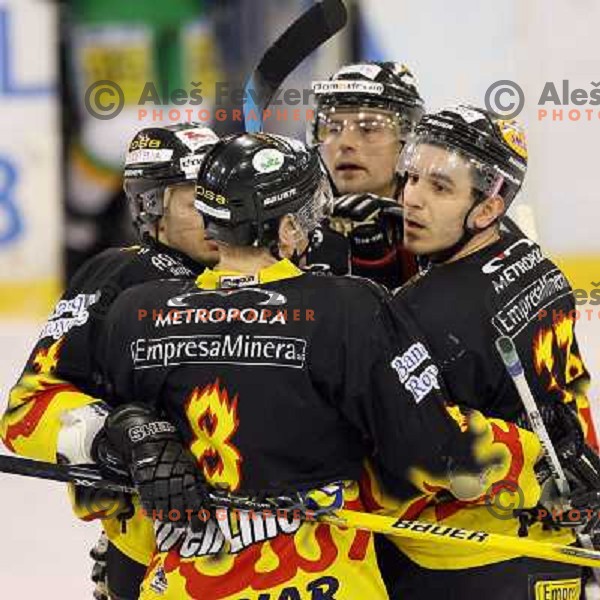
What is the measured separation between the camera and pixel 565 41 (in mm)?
6012

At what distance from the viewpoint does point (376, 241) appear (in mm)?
3154

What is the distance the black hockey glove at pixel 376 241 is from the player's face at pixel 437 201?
0.39 metres

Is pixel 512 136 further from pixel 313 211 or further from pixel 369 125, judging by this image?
pixel 369 125

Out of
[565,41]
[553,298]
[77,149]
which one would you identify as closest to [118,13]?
[77,149]

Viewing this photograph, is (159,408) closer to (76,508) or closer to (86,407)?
(86,407)

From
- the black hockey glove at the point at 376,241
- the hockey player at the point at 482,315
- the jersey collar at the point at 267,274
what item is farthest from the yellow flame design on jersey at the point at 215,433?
the black hockey glove at the point at 376,241

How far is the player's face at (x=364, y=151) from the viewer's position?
3338 millimetres

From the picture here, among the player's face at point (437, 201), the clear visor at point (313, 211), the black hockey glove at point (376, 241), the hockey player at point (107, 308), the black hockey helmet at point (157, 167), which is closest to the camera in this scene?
the clear visor at point (313, 211)

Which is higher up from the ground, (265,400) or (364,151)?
(364,151)

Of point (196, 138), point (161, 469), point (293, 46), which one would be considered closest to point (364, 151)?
point (293, 46)

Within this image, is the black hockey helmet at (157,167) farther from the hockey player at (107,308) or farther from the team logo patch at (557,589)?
the team logo patch at (557,589)

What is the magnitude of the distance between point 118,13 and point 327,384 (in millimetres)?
4236

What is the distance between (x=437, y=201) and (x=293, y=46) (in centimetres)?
82

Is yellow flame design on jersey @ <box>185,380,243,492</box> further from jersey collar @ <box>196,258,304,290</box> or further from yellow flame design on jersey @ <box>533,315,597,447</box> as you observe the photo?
yellow flame design on jersey @ <box>533,315,597,447</box>
